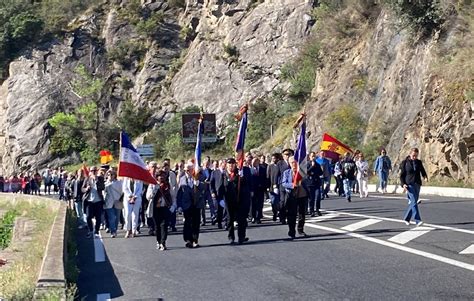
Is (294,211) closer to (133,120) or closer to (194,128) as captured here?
(194,128)

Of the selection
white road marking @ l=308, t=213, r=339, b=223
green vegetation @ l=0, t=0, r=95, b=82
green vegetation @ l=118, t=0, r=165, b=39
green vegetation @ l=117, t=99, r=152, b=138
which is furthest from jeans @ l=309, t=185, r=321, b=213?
green vegetation @ l=0, t=0, r=95, b=82

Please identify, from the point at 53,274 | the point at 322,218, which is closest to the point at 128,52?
the point at 322,218

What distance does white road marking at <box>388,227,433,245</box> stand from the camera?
48.7ft

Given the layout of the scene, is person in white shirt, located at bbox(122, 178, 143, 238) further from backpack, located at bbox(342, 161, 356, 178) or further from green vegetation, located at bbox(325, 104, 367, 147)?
green vegetation, located at bbox(325, 104, 367, 147)

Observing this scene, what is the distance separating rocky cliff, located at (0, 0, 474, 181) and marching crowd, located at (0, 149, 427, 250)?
792cm

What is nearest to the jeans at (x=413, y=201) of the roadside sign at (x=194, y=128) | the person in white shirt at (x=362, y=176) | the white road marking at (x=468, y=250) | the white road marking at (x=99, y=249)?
the white road marking at (x=468, y=250)

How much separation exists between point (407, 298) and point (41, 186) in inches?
2151

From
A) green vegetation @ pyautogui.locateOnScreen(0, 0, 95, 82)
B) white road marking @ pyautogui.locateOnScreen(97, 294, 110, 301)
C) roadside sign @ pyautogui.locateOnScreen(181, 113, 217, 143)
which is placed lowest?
white road marking @ pyautogui.locateOnScreen(97, 294, 110, 301)

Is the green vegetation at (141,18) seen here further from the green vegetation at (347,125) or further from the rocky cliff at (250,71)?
the green vegetation at (347,125)

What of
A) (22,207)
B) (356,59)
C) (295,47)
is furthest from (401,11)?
(295,47)

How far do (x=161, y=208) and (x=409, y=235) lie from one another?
4.82m

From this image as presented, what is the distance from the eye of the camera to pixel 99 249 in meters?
16.9

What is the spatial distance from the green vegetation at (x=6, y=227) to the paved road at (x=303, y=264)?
9379mm

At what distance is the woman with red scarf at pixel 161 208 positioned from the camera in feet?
52.1
